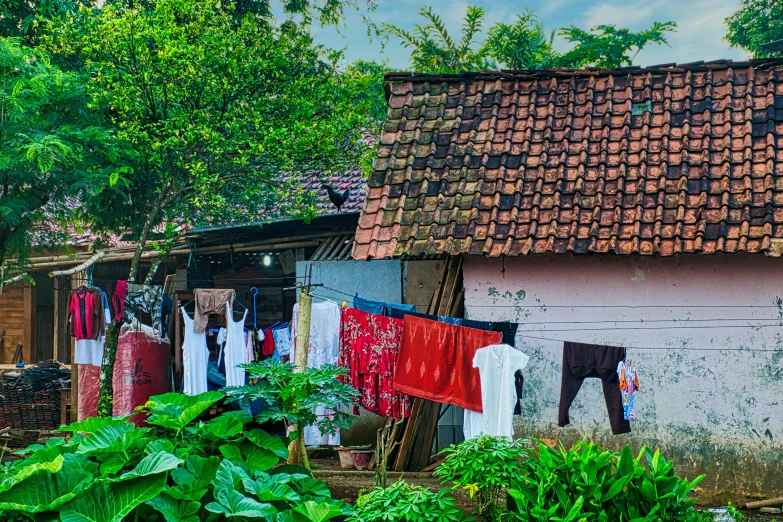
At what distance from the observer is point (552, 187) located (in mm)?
10133

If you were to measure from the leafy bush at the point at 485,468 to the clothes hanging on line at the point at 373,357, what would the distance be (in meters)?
2.42

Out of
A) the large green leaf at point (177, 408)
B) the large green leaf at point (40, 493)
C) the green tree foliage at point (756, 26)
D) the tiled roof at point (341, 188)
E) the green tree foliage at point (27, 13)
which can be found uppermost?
the green tree foliage at point (756, 26)

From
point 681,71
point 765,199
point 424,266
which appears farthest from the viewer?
point 424,266

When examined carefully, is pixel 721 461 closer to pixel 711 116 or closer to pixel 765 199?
pixel 765 199

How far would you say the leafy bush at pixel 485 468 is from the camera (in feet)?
23.9

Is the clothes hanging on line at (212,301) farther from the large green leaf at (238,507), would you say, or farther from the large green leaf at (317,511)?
the large green leaf at (317,511)

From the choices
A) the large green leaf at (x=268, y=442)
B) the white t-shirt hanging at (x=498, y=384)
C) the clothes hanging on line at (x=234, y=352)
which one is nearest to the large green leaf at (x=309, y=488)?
the large green leaf at (x=268, y=442)

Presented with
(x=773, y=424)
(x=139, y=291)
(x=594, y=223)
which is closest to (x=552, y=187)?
(x=594, y=223)

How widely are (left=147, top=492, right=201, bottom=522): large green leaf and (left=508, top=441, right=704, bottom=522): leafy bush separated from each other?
9.99ft

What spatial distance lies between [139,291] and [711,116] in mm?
8194

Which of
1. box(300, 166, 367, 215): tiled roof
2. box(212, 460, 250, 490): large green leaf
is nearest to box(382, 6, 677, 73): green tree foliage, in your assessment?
box(300, 166, 367, 215): tiled roof

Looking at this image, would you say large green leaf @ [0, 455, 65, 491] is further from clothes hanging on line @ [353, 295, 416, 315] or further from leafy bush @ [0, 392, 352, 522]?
clothes hanging on line @ [353, 295, 416, 315]

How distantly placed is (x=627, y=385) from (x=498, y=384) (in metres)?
1.45

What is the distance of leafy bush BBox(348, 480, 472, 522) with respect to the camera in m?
6.63
